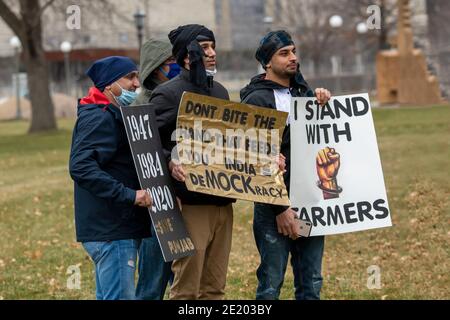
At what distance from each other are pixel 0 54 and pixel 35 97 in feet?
141

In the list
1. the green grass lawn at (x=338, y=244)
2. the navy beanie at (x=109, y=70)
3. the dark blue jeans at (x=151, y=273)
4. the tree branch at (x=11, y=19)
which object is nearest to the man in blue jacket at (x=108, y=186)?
the navy beanie at (x=109, y=70)

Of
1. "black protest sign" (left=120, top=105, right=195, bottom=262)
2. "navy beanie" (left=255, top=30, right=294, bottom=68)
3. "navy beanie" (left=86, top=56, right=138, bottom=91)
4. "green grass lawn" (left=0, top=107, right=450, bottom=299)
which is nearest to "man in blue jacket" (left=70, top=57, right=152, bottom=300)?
"navy beanie" (left=86, top=56, right=138, bottom=91)

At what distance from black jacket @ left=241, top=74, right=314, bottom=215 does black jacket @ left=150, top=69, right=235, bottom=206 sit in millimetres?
359

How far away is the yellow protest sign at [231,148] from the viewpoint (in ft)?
19.3

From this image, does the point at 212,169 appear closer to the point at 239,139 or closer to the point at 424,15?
the point at 239,139

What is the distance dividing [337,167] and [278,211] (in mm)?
535

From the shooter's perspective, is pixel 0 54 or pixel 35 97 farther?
→ pixel 0 54

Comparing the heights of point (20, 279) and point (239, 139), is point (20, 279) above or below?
below

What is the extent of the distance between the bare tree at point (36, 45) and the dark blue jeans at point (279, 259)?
81.4ft

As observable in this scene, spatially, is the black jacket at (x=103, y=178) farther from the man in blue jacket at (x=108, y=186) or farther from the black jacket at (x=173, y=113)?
the black jacket at (x=173, y=113)

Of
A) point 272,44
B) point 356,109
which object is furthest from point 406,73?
point 272,44
